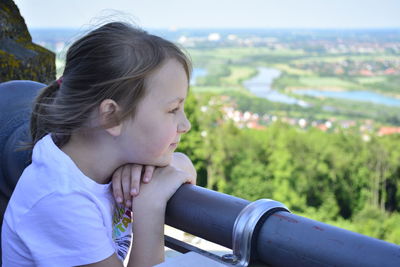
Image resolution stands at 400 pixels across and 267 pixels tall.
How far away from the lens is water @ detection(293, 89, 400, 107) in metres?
62.8

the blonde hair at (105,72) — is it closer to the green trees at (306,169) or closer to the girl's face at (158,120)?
the girl's face at (158,120)

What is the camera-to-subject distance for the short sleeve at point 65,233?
3.55ft

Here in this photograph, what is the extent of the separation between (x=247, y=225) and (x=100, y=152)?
1.42ft

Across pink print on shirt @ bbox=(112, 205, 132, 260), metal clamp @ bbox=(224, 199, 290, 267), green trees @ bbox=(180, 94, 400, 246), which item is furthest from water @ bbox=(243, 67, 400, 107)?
metal clamp @ bbox=(224, 199, 290, 267)

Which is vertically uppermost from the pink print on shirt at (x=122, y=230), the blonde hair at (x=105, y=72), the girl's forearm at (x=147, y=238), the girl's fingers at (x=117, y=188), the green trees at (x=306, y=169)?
the blonde hair at (x=105, y=72)

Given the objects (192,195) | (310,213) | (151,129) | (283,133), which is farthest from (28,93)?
(283,133)

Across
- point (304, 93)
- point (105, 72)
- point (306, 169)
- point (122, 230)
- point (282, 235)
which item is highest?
point (105, 72)

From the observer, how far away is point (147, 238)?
3.64ft

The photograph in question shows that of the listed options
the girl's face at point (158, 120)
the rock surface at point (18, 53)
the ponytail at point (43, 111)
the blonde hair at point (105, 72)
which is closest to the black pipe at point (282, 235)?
the girl's face at point (158, 120)

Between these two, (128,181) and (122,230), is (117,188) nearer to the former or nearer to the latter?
(128,181)

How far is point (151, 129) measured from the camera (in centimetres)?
116

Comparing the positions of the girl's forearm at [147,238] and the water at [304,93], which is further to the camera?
the water at [304,93]

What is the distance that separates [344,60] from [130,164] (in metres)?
71.1

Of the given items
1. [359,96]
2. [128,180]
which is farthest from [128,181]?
[359,96]
